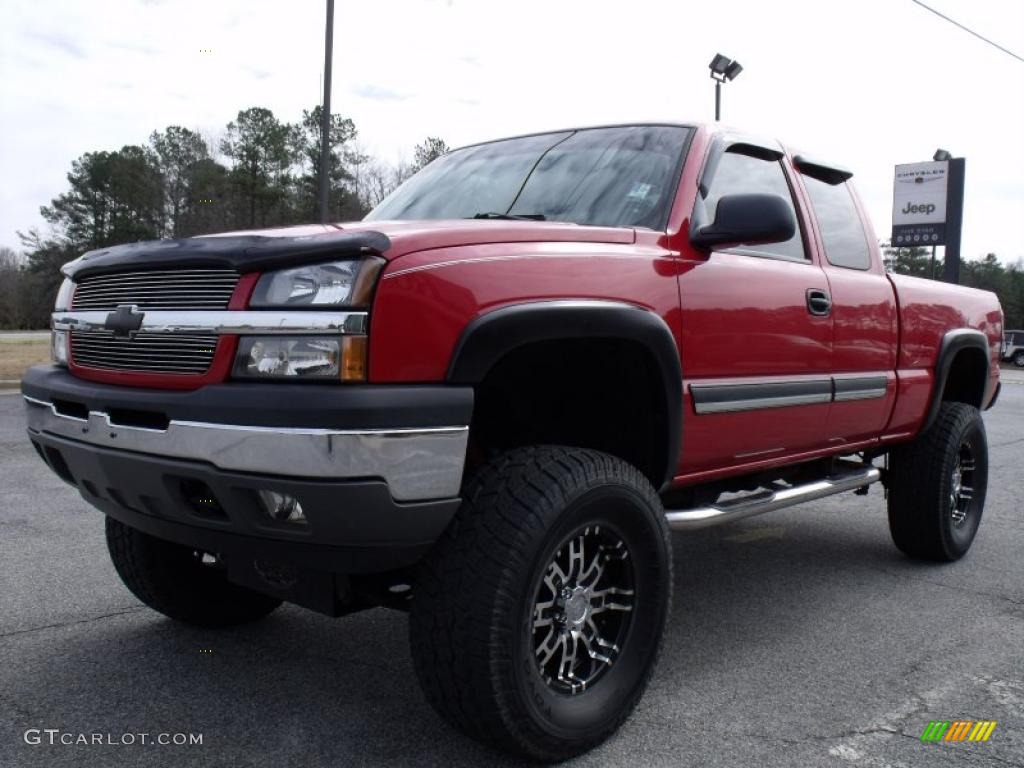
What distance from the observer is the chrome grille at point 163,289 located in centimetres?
238

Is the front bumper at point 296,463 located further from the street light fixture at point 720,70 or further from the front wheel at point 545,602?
the street light fixture at point 720,70

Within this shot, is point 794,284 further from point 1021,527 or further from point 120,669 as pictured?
point 1021,527

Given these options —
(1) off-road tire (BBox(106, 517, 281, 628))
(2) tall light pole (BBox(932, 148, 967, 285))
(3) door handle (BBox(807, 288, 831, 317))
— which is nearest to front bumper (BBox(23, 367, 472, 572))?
(1) off-road tire (BBox(106, 517, 281, 628))

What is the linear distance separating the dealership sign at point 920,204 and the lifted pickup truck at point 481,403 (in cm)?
4691

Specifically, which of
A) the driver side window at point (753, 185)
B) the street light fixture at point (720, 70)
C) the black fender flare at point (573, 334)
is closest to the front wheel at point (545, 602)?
the black fender flare at point (573, 334)

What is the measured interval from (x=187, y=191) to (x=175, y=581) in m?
49.2

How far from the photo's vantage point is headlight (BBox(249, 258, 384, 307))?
224 cm

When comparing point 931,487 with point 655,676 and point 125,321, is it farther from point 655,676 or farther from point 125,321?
point 125,321

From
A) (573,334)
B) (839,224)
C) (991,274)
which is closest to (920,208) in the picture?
(991,274)

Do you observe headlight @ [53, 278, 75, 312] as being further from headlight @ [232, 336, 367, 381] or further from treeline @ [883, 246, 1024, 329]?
treeline @ [883, 246, 1024, 329]

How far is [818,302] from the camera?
3711 millimetres

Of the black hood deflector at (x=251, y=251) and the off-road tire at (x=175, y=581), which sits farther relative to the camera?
the off-road tire at (x=175, y=581)

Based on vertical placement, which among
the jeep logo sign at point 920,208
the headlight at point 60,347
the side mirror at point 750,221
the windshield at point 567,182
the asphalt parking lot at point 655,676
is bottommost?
the asphalt parking lot at point 655,676

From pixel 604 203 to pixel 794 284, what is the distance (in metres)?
0.83
